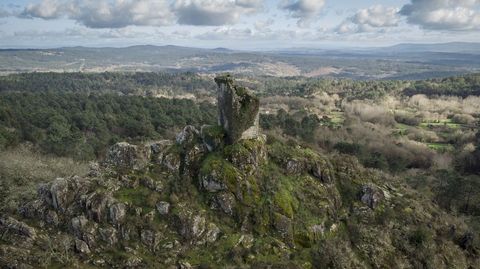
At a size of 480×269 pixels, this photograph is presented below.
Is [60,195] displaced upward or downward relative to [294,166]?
downward

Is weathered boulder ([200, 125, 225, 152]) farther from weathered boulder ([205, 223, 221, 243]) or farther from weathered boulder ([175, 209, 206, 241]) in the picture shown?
weathered boulder ([205, 223, 221, 243])

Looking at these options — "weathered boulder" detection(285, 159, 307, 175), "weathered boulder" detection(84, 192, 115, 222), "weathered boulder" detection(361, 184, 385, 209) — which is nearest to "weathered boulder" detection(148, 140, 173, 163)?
"weathered boulder" detection(84, 192, 115, 222)

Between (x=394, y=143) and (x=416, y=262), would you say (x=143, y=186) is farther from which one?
(x=394, y=143)

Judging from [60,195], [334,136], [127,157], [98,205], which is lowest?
[334,136]

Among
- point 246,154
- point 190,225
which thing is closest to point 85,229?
point 190,225

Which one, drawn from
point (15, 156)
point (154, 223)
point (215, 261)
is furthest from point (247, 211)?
point (15, 156)

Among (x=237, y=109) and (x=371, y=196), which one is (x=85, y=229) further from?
(x=371, y=196)
